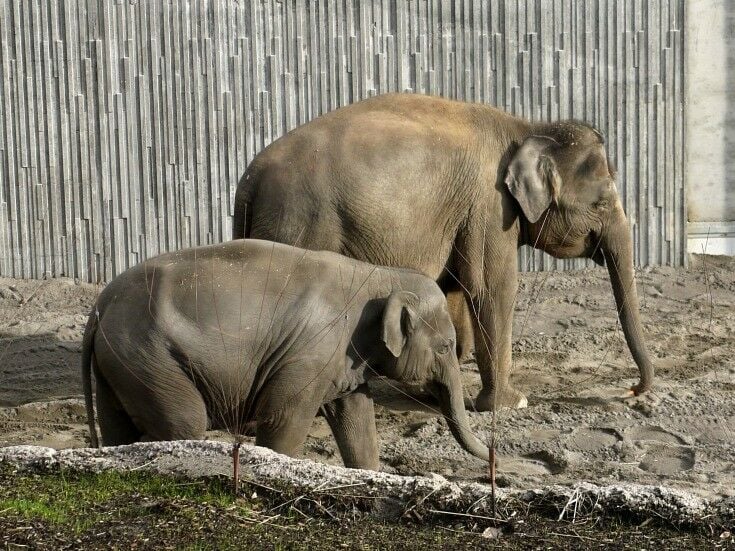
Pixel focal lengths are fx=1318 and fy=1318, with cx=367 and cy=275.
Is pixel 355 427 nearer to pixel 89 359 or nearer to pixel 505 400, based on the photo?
pixel 89 359

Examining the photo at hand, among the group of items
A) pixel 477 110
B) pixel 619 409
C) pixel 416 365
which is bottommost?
pixel 619 409

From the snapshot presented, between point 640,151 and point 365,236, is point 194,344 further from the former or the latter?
point 640,151

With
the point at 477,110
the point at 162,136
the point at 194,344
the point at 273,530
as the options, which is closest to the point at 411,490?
the point at 273,530

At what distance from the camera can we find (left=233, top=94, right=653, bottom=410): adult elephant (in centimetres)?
789

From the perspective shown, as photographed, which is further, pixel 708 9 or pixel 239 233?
pixel 708 9

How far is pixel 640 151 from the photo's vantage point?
1202 centimetres

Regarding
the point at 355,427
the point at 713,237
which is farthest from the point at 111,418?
the point at 713,237

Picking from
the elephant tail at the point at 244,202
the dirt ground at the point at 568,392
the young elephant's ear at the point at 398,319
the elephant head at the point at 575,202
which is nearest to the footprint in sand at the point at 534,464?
the dirt ground at the point at 568,392

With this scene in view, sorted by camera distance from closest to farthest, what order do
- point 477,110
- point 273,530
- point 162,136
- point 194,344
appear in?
point 273,530 < point 194,344 < point 477,110 < point 162,136

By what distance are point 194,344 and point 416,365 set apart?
1.24m

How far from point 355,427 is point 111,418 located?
1261mm

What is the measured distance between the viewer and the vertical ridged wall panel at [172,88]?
38.1ft

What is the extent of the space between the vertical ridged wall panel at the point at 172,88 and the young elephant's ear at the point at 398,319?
4761mm

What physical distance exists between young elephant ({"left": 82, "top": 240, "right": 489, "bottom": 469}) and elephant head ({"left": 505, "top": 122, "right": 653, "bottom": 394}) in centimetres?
188
